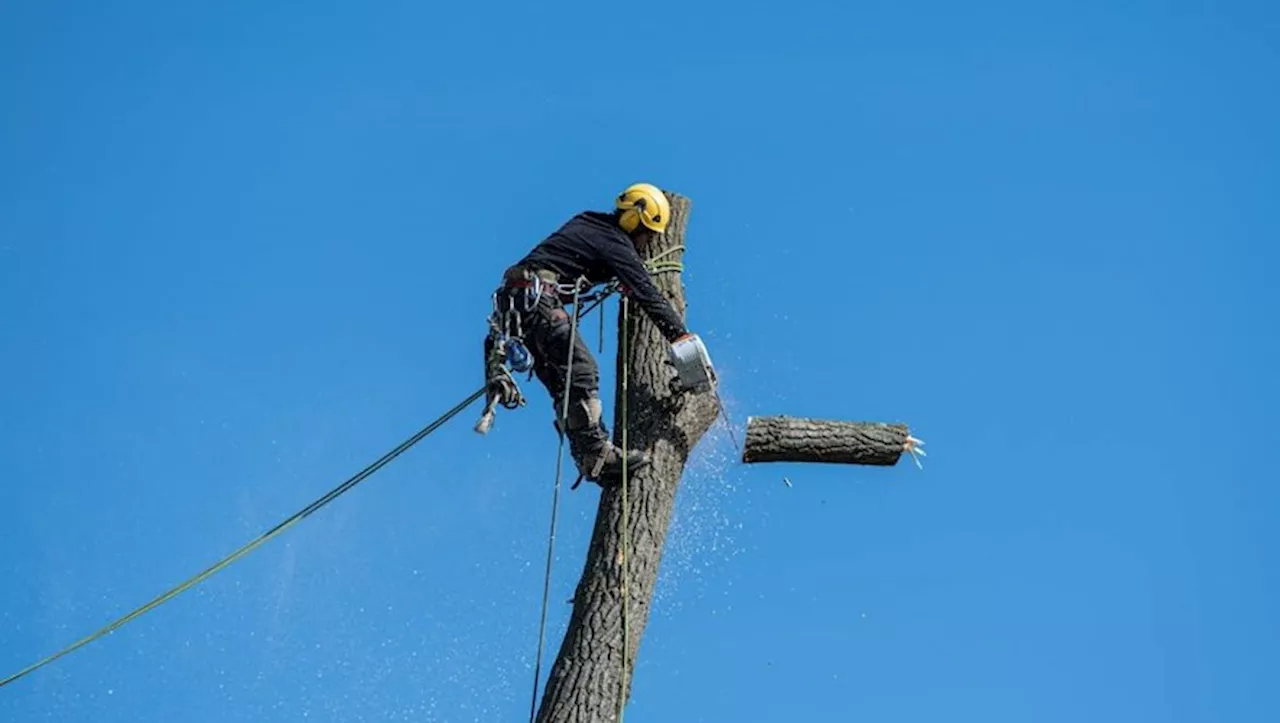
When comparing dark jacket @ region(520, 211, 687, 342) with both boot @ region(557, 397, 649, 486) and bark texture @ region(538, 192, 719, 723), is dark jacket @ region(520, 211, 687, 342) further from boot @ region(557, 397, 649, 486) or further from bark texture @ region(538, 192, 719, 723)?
boot @ region(557, 397, 649, 486)

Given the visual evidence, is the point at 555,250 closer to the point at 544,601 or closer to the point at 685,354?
the point at 685,354

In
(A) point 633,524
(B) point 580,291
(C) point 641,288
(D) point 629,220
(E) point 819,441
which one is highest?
(D) point 629,220

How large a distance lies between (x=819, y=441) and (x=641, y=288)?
101cm

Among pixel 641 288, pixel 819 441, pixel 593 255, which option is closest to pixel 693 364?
pixel 641 288

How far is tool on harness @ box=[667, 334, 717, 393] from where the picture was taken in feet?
22.1

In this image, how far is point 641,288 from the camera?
7070 millimetres

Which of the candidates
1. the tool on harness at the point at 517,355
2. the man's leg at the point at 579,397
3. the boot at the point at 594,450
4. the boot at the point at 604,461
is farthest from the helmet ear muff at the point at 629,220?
the boot at the point at 604,461

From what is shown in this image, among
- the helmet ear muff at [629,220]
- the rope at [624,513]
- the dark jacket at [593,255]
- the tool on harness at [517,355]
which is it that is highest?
the helmet ear muff at [629,220]

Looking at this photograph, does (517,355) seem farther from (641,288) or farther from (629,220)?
(629,220)

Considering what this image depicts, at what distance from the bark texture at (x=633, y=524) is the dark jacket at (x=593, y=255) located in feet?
0.60

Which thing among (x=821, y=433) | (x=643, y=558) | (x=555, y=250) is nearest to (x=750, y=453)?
(x=821, y=433)

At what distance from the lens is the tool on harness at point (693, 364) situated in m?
6.74

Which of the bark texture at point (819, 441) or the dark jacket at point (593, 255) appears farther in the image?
the dark jacket at point (593, 255)

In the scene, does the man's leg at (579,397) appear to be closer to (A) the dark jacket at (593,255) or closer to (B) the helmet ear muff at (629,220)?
(A) the dark jacket at (593,255)
